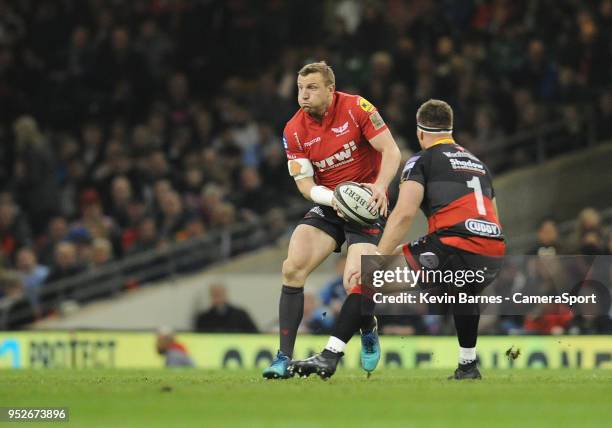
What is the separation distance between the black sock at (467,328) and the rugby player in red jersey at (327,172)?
2.11 ft

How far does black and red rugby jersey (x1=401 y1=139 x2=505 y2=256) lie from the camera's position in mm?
10156

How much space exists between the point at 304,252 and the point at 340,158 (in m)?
0.78

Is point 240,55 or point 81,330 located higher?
point 240,55

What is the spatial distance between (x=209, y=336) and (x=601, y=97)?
640cm

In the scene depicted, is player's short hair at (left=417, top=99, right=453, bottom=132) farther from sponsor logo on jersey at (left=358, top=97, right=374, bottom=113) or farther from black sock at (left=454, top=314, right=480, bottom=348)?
black sock at (left=454, top=314, right=480, bottom=348)

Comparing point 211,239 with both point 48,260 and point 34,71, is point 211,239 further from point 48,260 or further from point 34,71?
point 34,71

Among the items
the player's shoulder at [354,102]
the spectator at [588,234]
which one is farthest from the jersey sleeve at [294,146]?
the spectator at [588,234]

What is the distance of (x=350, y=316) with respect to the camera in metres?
10.3

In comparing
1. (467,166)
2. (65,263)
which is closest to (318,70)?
(467,166)

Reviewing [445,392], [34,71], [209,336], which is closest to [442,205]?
[445,392]

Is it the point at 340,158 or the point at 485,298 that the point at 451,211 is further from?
the point at 485,298

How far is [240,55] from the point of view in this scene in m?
21.8

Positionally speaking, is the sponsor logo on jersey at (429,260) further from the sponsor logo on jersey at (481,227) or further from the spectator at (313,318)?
the spectator at (313,318)

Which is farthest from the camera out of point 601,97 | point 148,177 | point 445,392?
point 148,177
